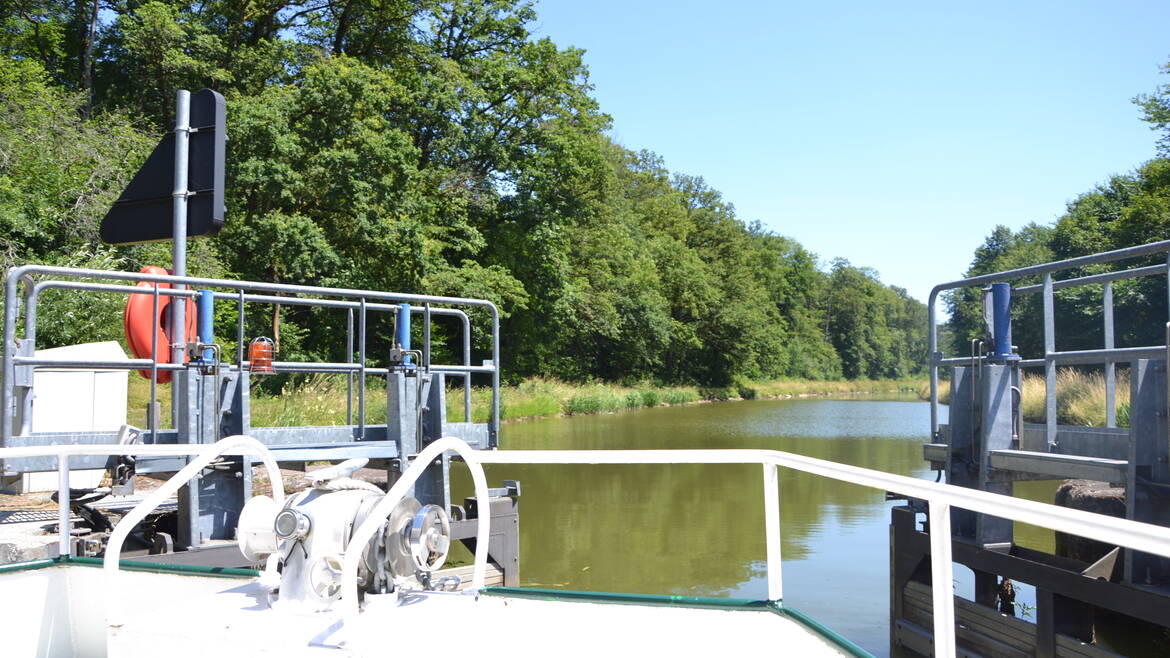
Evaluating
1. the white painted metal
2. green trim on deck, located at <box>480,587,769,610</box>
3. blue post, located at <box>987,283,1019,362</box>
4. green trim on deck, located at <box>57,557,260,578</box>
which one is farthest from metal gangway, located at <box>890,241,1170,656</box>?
green trim on deck, located at <box>57,557,260,578</box>

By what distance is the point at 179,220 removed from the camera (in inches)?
293

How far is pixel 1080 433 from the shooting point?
278 inches

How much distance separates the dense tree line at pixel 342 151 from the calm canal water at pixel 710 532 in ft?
31.1

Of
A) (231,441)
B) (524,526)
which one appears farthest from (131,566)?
(524,526)

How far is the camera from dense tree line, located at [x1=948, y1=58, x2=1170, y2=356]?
124ft

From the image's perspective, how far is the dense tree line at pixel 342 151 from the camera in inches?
921

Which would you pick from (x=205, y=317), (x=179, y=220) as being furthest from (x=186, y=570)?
(x=179, y=220)

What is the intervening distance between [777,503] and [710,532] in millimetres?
10299

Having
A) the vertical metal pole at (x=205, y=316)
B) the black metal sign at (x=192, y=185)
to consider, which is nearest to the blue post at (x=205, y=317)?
the vertical metal pole at (x=205, y=316)

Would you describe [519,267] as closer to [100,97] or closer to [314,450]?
[100,97]

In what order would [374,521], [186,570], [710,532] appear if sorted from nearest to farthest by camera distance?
[374,521] < [186,570] < [710,532]

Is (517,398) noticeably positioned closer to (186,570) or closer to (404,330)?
(404,330)

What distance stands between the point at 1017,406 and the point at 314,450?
5.42 metres

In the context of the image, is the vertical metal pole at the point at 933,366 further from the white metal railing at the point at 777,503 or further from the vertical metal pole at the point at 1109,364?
the white metal railing at the point at 777,503
